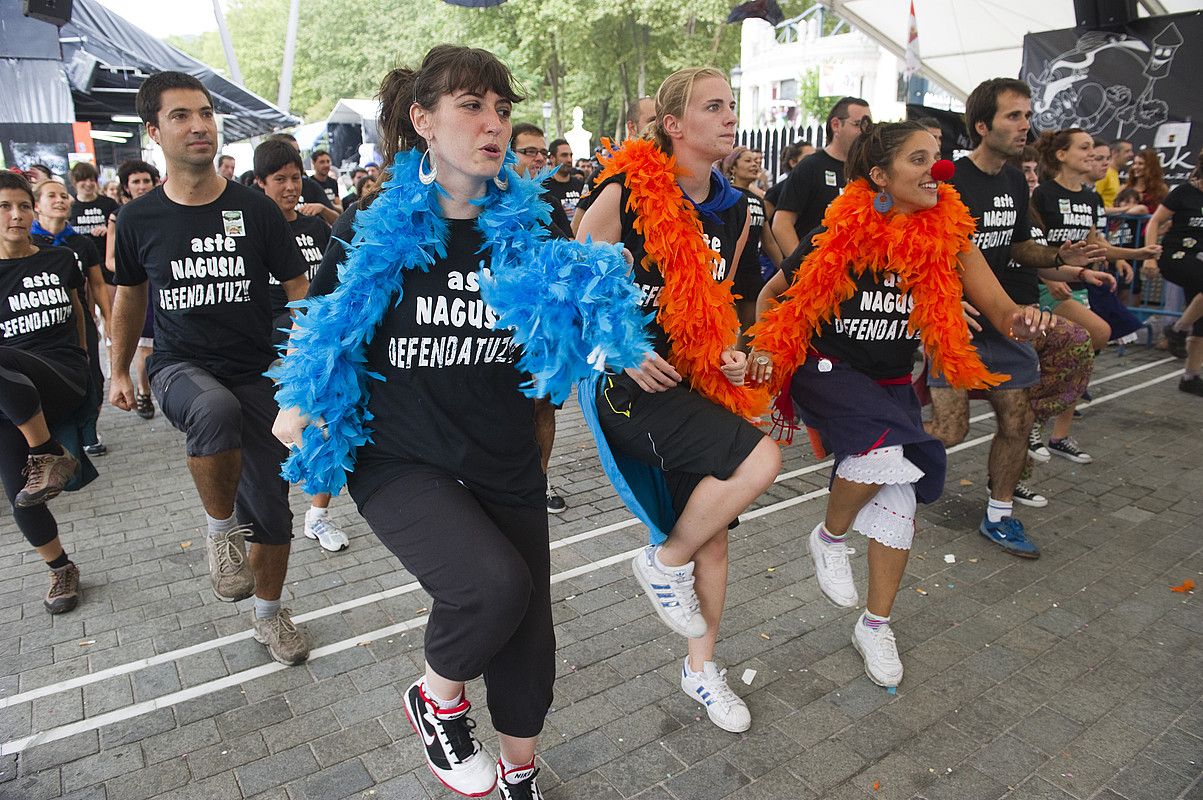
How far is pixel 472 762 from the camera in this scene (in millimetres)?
2352

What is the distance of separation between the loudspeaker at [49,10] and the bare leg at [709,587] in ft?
32.4

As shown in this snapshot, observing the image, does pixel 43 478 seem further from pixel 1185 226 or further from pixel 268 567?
pixel 1185 226

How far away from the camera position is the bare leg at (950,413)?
15.1ft

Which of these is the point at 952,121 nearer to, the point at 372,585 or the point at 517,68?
the point at 372,585

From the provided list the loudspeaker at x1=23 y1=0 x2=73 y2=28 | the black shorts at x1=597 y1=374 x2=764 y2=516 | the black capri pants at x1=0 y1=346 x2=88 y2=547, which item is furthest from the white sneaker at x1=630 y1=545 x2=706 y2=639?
the loudspeaker at x1=23 y1=0 x2=73 y2=28

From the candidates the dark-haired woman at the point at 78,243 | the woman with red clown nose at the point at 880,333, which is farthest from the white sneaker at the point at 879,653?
the dark-haired woman at the point at 78,243

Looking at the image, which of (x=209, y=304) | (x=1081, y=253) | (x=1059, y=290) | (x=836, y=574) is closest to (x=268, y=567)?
(x=209, y=304)

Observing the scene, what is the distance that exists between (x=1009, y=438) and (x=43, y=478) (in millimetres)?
4921

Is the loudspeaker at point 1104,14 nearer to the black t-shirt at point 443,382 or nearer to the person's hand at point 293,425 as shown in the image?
the black t-shirt at point 443,382

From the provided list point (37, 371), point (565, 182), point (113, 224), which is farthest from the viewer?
point (565, 182)

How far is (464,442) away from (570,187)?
297 inches

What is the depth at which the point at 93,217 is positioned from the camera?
8945 mm

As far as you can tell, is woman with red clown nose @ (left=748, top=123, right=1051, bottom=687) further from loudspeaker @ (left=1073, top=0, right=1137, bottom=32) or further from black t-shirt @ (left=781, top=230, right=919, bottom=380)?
loudspeaker @ (left=1073, top=0, right=1137, bottom=32)

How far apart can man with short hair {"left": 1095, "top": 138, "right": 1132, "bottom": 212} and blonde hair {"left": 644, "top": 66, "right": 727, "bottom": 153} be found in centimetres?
963
